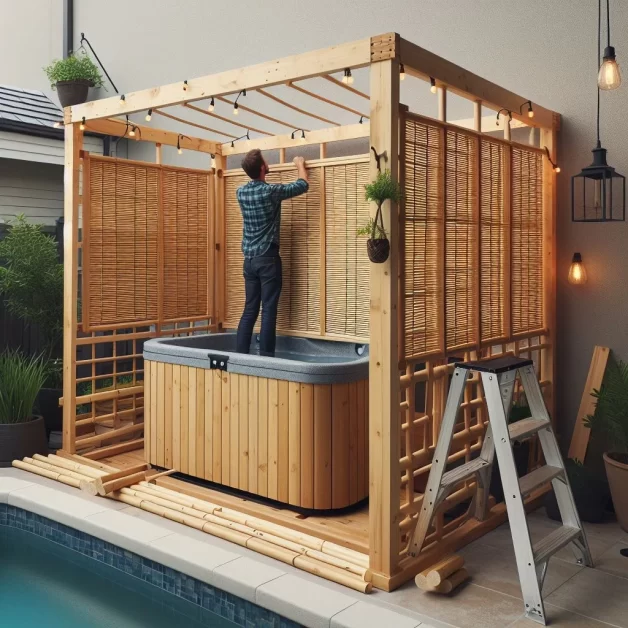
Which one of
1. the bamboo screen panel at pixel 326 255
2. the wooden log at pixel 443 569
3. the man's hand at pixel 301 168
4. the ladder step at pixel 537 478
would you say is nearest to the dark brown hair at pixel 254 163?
the man's hand at pixel 301 168

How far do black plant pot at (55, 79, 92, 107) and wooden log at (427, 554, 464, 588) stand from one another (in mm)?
6249

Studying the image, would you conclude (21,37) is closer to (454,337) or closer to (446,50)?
(446,50)

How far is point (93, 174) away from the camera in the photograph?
18.4ft

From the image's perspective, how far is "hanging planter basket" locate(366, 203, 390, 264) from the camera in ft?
11.4

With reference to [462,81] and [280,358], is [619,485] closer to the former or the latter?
[280,358]

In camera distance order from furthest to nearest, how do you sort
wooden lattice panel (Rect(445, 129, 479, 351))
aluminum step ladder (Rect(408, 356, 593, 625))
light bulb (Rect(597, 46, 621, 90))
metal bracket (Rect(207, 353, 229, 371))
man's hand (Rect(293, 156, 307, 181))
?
man's hand (Rect(293, 156, 307, 181)) < metal bracket (Rect(207, 353, 229, 371)) < wooden lattice panel (Rect(445, 129, 479, 351)) < light bulb (Rect(597, 46, 621, 90)) < aluminum step ladder (Rect(408, 356, 593, 625))

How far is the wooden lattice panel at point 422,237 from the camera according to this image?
3744 millimetres

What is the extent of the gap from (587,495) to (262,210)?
2.88 metres

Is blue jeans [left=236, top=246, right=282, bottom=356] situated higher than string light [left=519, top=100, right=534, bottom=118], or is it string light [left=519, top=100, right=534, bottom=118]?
string light [left=519, top=100, right=534, bottom=118]

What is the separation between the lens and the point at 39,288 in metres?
6.30

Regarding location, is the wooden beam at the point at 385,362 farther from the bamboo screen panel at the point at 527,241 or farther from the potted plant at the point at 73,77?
the potted plant at the point at 73,77

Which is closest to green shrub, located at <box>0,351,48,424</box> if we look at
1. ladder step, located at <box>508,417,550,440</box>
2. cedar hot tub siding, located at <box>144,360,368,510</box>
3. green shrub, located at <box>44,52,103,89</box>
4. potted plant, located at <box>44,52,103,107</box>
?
cedar hot tub siding, located at <box>144,360,368,510</box>

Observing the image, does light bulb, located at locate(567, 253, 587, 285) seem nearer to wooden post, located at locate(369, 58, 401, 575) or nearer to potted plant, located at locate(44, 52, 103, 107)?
wooden post, located at locate(369, 58, 401, 575)

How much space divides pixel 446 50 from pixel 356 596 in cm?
396
